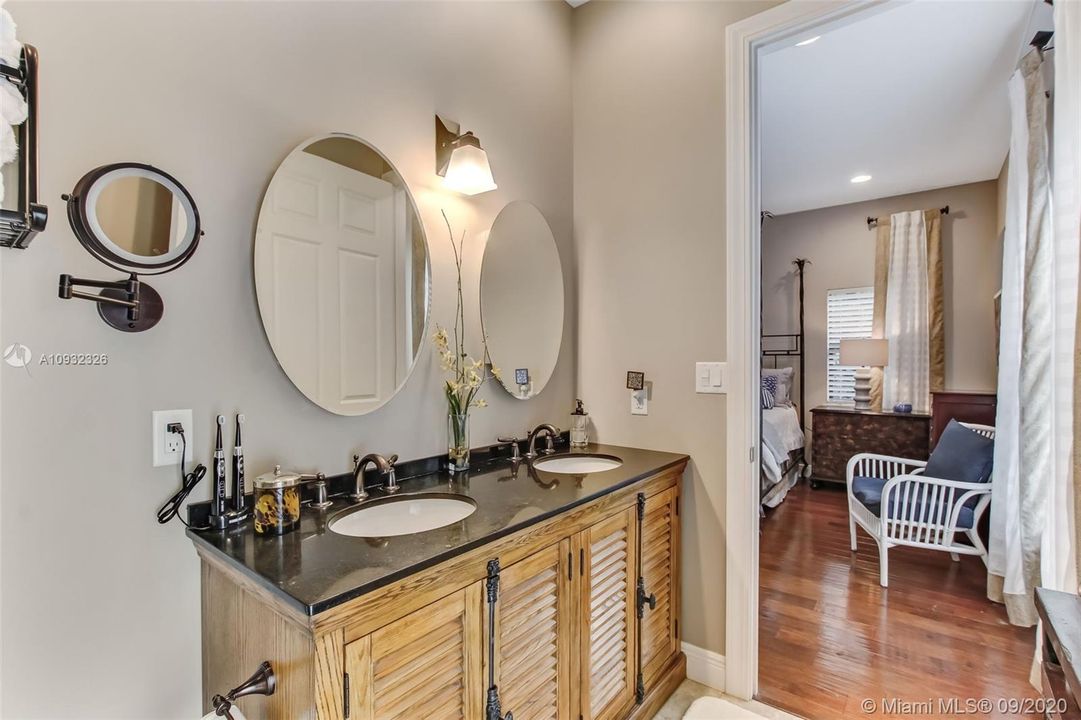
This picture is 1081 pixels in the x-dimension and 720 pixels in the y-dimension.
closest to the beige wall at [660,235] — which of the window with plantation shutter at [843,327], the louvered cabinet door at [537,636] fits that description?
the louvered cabinet door at [537,636]

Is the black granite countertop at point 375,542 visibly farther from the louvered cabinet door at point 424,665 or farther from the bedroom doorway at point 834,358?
the bedroom doorway at point 834,358

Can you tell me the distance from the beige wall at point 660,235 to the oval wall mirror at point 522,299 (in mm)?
→ 191

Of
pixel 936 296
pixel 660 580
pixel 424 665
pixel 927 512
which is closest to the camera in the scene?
pixel 424 665

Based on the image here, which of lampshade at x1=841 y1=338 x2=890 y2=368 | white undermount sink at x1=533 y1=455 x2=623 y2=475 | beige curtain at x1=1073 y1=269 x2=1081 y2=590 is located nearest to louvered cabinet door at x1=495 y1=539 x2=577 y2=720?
white undermount sink at x1=533 y1=455 x2=623 y2=475

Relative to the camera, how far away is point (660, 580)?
185cm

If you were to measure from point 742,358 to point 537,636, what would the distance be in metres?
1.20

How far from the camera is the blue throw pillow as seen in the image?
9.01ft

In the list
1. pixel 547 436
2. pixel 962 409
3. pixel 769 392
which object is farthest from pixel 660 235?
pixel 769 392

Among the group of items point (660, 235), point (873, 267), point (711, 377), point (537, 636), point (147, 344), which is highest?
point (873, 267)

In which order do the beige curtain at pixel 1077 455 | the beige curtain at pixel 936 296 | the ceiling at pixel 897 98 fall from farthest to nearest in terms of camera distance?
the beige curtain at pixel 936 296, the ceiling at pixel 897 98, the beige curtain at pixel 1077 455

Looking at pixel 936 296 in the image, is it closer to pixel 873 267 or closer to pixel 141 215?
pixel 873 267

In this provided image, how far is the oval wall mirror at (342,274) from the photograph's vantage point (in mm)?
1326

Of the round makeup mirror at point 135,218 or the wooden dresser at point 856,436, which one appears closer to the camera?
the round makeup mirror at point 135,218

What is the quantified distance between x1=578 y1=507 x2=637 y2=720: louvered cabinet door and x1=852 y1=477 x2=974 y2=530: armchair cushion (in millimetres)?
2075
